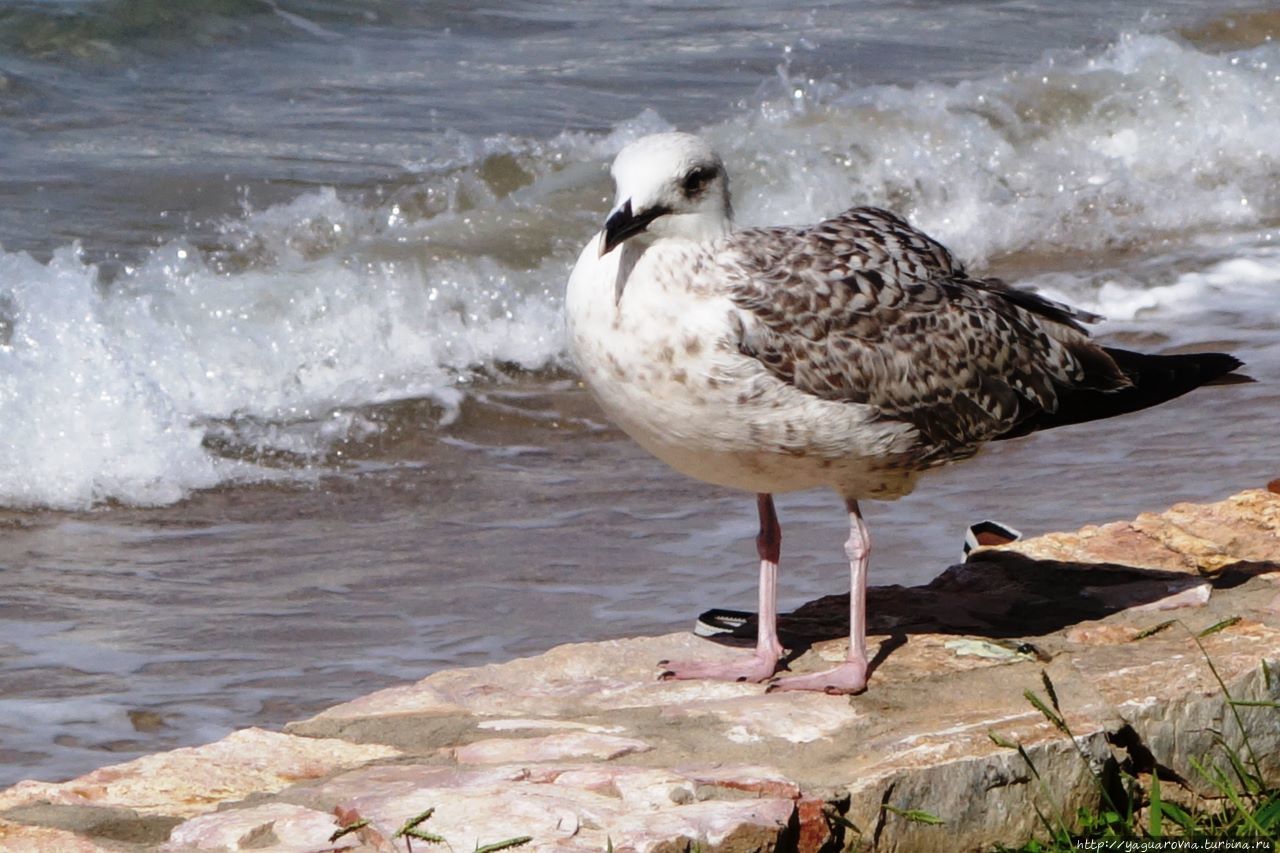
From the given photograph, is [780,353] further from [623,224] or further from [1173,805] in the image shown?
[1173,805]

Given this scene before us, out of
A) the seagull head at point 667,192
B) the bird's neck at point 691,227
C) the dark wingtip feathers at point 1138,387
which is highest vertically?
the seagull head at point 667,192

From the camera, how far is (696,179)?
4.11 metres

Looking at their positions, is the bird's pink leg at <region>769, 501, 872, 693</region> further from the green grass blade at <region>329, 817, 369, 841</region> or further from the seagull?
the green grass blade at <region>329, 817, 369, 841</region>

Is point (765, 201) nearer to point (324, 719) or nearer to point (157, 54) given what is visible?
point (157, 54)

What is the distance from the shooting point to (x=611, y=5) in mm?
15312

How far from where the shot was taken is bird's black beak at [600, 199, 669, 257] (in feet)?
12.9

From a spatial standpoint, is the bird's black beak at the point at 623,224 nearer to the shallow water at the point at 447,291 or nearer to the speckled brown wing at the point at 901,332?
the speckled brown wing at the point at 901,332

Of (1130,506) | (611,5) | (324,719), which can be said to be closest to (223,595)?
(324,719)

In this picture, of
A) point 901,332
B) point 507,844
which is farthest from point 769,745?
point 901,332

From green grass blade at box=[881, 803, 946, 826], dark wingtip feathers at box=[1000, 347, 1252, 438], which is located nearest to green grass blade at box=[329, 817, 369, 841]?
green grass blade at box=[881, 803, 946, 826]

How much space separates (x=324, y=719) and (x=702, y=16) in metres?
12.0

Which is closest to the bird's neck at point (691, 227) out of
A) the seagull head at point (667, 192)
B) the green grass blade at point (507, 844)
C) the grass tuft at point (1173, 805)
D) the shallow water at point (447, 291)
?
the seagull head at point (667, 192)

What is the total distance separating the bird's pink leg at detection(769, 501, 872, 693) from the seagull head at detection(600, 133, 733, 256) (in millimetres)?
766

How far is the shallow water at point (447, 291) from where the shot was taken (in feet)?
19.2
